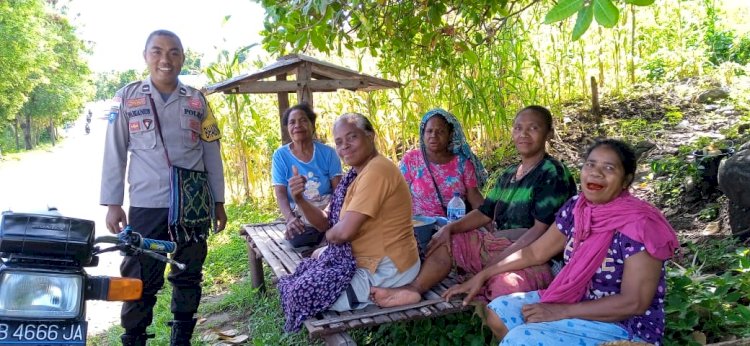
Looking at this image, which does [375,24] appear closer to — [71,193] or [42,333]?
[42,333]

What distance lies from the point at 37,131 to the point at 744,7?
1450 inches

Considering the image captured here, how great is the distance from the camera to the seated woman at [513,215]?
3.05 m

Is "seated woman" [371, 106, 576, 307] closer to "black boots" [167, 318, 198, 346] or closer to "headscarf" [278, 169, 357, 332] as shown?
"headscarf" [278, 169, 357, 332]

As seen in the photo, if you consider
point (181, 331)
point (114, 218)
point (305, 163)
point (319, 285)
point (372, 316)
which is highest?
point (305, 163)

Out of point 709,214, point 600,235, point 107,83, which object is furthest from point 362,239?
point 107,83

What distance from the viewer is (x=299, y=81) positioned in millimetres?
5047

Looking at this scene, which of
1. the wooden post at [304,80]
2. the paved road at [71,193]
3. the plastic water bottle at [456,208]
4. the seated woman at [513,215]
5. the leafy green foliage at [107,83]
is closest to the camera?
the seated woman at [513,215]

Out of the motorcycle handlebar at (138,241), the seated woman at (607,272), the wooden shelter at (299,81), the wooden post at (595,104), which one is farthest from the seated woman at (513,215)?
the wooden post at (595,104)

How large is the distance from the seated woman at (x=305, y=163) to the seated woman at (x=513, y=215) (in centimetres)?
137

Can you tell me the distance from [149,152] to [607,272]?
2.42m

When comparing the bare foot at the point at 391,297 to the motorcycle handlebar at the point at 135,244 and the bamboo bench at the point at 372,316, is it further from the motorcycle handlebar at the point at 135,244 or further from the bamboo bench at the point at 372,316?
the motorcycle handlebar at the point at 135,244

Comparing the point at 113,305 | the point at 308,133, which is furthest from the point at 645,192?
the point at 113,305

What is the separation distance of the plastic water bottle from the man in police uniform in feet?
5.55

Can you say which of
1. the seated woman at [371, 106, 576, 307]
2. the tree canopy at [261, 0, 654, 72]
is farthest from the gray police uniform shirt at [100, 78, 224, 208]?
the seated woman at [371, 106, 576, 307]
